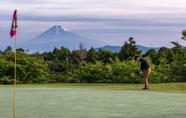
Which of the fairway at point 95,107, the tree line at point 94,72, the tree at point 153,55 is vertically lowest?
the fairway at point 95,107

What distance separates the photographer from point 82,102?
52.7 feet

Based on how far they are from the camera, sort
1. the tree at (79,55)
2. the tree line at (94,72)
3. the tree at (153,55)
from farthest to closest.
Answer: the tree at (79,55), the tree at (153,55), the tree line at (94,72)

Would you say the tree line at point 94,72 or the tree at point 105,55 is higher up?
the tree at point 105,55

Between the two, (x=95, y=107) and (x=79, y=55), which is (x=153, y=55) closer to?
(x=79, y=55)

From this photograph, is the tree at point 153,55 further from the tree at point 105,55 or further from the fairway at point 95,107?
the fairway at point 95,107

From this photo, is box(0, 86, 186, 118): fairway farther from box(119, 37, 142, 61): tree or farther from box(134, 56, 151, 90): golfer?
box(119, 37, 142, 61): tree

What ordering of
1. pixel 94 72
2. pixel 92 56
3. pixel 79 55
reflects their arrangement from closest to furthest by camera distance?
pixel 94 72 → pixel 92 56 → pixel 79 55

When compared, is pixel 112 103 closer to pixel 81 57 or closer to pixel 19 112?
pixel 19 112

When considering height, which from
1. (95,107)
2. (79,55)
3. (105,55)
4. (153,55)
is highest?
(79,55)

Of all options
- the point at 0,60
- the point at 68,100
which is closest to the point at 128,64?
the point at 0,60

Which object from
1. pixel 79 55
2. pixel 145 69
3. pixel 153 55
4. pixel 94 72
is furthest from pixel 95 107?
pixel 79 55

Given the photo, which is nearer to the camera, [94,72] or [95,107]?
[95,107]

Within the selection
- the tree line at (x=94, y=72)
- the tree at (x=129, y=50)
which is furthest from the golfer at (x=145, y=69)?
the tree at (x=129, y=50)

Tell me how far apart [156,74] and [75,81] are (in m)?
5.70
